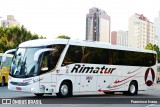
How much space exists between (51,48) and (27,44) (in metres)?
1.29

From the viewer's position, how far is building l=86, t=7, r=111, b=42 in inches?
6649

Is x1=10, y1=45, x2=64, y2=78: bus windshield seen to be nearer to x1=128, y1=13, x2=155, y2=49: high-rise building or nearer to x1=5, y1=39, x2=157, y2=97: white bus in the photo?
x1=5, y1=39, x2=157, y2=97: white bus

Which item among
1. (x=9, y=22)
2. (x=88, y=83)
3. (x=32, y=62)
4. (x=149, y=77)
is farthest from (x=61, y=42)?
(x=9, y=22)

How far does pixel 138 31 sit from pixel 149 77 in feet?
508

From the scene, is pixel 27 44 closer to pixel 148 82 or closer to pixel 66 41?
pixel 66 41

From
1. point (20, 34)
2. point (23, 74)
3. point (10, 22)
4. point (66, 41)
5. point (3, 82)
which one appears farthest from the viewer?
point (10, 22)

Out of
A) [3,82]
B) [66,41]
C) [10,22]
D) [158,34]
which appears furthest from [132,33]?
[66,41]

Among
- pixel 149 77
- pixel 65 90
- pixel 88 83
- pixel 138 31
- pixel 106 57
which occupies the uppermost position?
pixel 138 31

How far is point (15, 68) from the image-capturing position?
774 inches

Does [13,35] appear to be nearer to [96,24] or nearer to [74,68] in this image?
[74,68]

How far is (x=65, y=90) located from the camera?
20.2 m

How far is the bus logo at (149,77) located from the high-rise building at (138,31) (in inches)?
5907

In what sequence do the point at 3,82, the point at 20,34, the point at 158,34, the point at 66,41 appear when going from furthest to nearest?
the point at 158,34 < the point at 20,34 < the point at 3,82 < the point at 66,41

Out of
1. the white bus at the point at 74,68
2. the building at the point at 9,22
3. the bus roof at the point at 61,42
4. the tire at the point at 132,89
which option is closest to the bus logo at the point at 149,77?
the white bus at the point at 74,68
